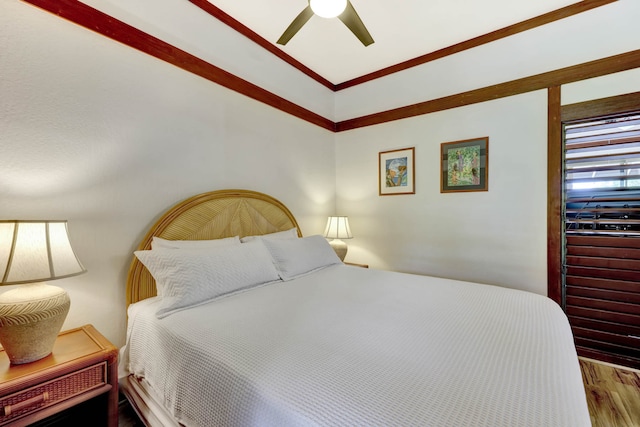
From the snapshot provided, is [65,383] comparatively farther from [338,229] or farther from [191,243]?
[338,229]

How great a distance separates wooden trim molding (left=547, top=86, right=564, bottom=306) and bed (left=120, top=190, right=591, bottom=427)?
0.90 m

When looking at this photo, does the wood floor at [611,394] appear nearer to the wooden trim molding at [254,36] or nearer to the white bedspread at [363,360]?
the white bedspread at [363,360]

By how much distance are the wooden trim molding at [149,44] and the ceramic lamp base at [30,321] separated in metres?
1.49

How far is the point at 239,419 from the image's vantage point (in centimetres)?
89

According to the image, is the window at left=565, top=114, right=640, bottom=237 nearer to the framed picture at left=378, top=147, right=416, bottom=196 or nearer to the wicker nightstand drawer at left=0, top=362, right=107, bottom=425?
the framed picture at left=378, top=147, right=416, bottom=196

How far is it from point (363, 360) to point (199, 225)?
1.58 m

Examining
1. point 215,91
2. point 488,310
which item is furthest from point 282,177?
point 488,310

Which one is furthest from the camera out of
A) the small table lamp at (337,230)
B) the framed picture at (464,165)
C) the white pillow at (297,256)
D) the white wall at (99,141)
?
the small table lamp at (337,230)

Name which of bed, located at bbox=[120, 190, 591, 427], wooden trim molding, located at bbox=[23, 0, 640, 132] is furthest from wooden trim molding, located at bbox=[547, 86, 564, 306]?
bed, located at bbox=[120, 190, 591, 427]

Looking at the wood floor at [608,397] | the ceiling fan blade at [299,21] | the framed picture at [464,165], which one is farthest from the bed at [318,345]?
the ceiling fan blade at [299,21]

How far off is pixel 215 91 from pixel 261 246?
135cm

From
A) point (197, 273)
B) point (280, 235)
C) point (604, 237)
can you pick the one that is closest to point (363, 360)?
point (197, 273)

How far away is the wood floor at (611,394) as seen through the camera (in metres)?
1.60

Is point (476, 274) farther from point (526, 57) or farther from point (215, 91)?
point (215, 91)
